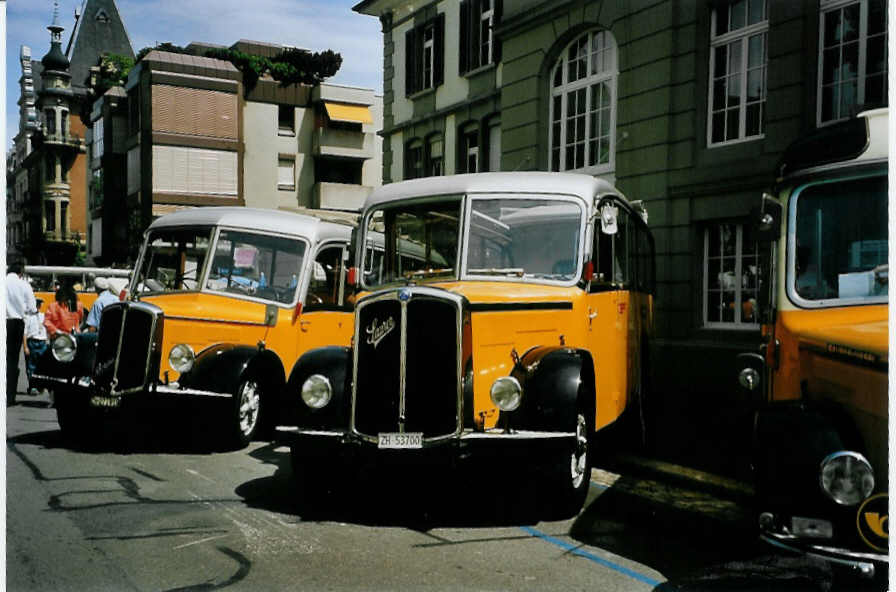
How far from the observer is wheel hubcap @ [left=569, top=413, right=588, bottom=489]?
6168 millimetres

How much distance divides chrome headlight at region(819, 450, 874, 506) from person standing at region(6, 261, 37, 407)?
8.32 m

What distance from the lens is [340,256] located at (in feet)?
32.8

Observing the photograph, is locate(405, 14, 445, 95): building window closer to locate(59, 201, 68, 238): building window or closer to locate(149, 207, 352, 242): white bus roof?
locate(59, 201, 68, 238): building window

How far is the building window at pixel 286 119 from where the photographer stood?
14.8 meters

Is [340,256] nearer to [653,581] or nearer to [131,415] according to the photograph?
[131,415]

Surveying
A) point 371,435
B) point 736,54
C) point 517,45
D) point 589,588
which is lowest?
point 589,588

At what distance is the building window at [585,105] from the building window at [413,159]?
218 inches

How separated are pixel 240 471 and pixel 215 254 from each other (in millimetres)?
2579

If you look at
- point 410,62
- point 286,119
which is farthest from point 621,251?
point 410,62

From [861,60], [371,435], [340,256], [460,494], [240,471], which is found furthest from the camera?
[340,256]

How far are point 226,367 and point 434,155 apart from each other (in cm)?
1313

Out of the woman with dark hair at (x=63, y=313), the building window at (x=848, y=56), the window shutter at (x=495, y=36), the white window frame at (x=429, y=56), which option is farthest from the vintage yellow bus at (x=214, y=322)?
the white window frame at (x=429, y=56)

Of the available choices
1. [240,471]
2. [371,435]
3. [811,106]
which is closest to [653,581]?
[371,435]

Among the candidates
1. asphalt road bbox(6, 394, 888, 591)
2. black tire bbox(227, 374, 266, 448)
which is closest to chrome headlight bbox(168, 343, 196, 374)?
black tire bbox(227, 374, 266, 448)
